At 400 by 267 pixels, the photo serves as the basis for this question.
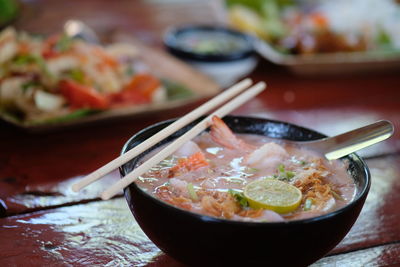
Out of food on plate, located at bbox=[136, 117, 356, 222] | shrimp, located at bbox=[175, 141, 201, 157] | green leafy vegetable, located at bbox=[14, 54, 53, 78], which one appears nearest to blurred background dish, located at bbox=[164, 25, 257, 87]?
green leafy vegetable, located at bbox=[14, 54, 53, 78]

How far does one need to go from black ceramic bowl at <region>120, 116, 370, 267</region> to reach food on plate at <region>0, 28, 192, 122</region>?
3.17ft

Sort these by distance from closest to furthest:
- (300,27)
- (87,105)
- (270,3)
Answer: (87,105)
(300,27)
(270,3)

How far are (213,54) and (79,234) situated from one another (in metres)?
1.51

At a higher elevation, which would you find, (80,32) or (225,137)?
(80,32)

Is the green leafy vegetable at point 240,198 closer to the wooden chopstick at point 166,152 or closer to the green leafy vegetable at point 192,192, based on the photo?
the green leafy vegetable at point 192,192

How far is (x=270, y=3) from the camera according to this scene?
3.88m

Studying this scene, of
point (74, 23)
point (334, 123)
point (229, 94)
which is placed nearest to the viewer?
point (229, 94)

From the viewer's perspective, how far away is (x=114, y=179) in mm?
1736

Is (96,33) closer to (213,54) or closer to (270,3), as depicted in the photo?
(213,54)

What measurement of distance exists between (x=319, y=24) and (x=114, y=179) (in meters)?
2.10

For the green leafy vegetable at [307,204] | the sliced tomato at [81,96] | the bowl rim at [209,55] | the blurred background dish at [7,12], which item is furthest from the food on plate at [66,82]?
the green leafy vegetable at [307,204]

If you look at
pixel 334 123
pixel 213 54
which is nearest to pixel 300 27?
pixel 213 54

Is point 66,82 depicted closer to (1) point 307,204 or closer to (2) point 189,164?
(2) point 189,164

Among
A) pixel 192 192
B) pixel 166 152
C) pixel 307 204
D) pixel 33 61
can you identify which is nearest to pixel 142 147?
pixel 166 152
